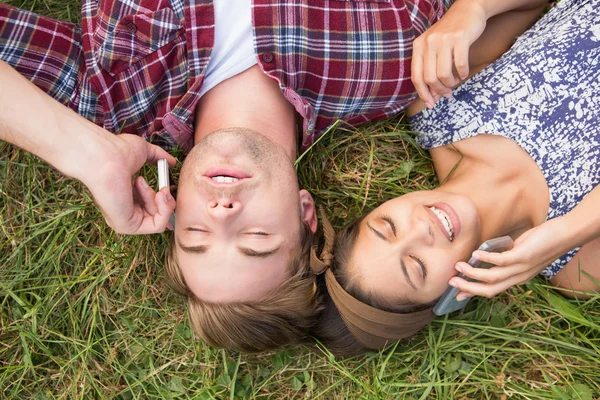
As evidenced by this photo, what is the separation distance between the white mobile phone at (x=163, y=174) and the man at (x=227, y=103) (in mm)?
85

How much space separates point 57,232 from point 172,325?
3.65 feet

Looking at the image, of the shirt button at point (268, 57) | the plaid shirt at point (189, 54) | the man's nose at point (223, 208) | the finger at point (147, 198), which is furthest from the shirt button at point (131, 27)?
the man's nose at point (223, 208)

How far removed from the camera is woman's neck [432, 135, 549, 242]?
124 inches

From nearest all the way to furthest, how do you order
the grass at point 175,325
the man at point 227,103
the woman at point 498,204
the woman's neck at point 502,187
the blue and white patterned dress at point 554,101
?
1. the man at point 227,103
2. the woman at point 498,204
3. the blue and white patterned dress at point 554,101
4. the woman's neck at point 502,187
5. the grass at point 175,325

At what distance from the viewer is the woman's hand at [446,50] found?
2924mm

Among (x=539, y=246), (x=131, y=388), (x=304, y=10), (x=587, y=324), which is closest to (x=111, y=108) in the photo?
(x=304, y=10)

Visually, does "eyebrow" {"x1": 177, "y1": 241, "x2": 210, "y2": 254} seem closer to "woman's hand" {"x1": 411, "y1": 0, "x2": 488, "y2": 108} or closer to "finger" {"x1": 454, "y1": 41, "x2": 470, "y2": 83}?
"woman's hand" {"x1": 411, "y1": 0, "x2": 488, "y2": 108}

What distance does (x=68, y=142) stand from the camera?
2670 millimetres

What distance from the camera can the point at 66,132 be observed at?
269cm

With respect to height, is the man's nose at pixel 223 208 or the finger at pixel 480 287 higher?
the man's nose at pixel 223 208

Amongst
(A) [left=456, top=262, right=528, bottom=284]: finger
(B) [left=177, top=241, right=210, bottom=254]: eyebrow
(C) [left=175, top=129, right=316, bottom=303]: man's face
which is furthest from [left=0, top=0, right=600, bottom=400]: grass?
(B) [left=177, top=241, right=210, bottom=254]: eyebrow

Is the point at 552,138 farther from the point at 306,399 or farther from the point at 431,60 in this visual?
the point at 306,399

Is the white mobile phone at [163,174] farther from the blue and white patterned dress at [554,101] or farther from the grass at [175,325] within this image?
the blue and white patterned dress at [554,101]

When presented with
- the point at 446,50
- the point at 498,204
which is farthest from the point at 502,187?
the point at 446,50
